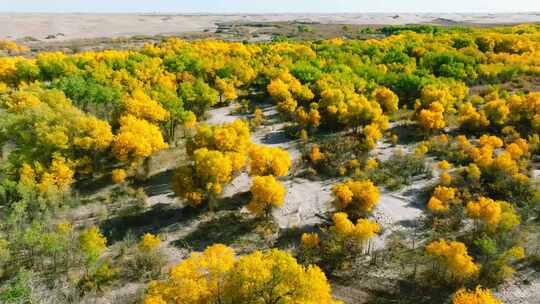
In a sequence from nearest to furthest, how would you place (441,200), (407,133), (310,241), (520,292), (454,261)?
(454,261) → (520,292) → (310,241) → (441,200) → (407,133)

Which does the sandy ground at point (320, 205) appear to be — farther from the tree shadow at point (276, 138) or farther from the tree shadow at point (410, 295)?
the tree shadow at point (276, 138)

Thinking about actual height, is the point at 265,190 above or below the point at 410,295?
above

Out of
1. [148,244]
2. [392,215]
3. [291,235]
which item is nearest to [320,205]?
[291,235]

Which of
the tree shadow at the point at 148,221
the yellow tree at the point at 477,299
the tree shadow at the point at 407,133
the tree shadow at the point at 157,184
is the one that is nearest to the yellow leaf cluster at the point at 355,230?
the yellow tree at the point at 477,299

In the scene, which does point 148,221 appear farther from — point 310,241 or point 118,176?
Result: point 310,241

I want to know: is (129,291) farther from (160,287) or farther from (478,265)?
(478,265)

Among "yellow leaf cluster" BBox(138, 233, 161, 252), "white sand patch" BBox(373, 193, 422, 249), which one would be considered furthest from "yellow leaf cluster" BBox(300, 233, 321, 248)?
"yellow leaf cluster" BBox(138, 233, 161, 252)

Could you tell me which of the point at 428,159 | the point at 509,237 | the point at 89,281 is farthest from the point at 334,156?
the point at 89,281
